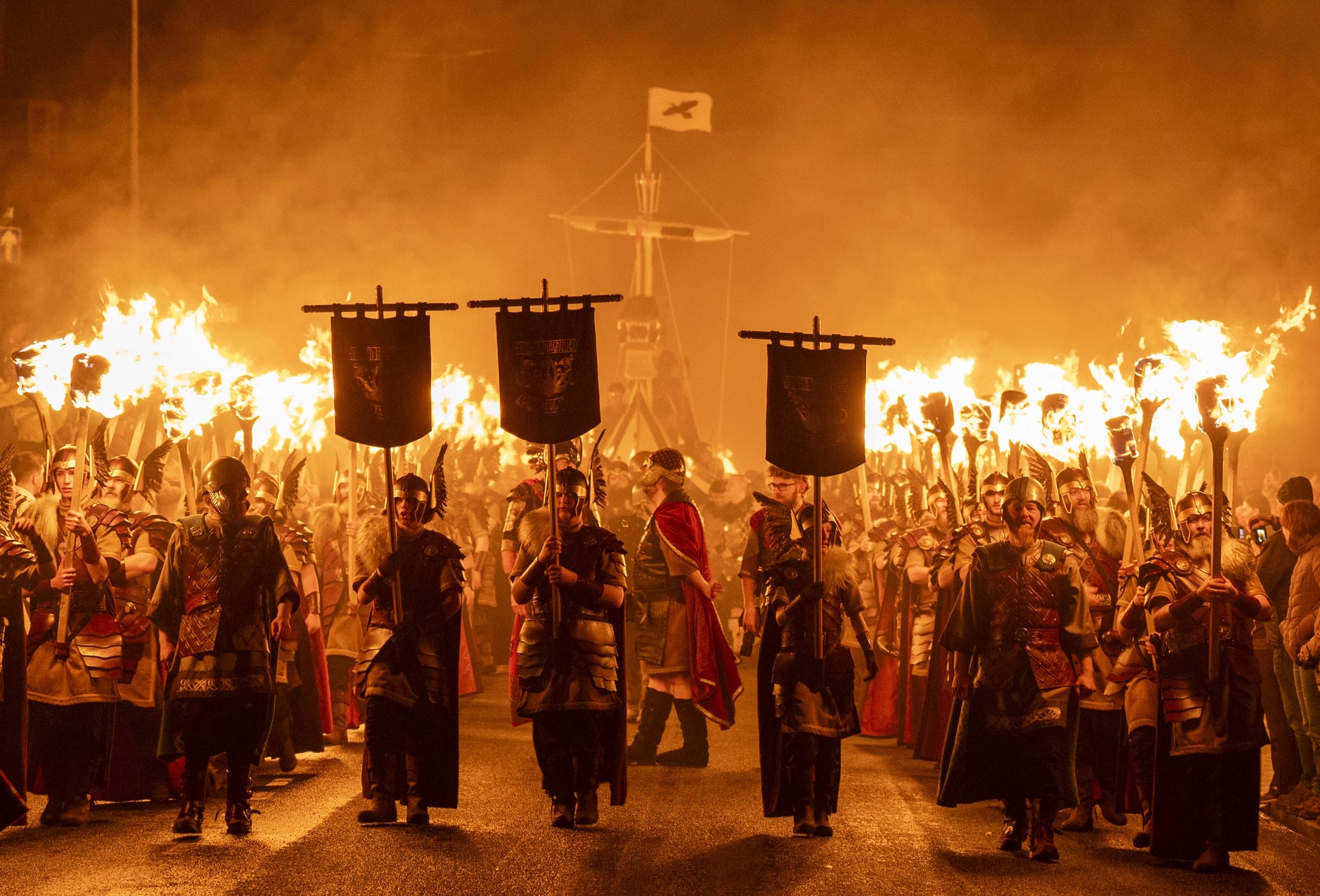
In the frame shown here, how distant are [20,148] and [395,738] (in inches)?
983

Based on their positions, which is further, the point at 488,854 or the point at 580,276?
the point at 580,276

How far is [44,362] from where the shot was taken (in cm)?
862

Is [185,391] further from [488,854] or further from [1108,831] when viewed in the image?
[1108,831]

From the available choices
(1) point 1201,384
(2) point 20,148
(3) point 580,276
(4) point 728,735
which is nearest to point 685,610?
(4) point 728,735

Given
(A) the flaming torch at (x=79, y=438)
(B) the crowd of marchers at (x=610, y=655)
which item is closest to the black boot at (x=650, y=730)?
(B) the crowd of marchers at (x=610, y=655)

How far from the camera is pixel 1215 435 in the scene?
7297mm

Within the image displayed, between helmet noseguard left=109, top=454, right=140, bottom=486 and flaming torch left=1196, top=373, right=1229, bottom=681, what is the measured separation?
18.8 feet

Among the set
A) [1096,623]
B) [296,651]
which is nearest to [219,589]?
[296,651]

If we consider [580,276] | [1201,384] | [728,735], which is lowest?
[728,735]

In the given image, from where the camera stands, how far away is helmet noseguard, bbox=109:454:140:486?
858 cm

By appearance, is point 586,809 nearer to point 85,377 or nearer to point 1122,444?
point 85,377

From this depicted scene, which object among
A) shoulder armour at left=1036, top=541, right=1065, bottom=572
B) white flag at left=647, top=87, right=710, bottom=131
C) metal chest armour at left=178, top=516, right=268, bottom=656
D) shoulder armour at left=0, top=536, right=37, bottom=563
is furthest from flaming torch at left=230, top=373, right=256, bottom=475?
white flag at left=647, top=87, right=710, bottom=131

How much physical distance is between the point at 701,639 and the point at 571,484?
7.46 ft

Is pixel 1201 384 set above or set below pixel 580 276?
below
